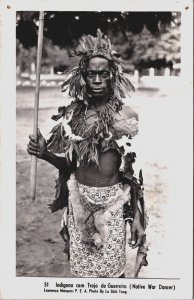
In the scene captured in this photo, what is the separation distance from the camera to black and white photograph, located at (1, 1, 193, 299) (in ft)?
8.95

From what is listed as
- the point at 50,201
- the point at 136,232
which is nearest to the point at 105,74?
the point at 50,201

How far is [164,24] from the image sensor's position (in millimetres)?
2736

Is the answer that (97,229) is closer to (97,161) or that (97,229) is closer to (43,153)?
(97,161)

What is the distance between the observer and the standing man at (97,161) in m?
2.72

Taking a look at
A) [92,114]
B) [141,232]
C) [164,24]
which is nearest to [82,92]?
[92,114]

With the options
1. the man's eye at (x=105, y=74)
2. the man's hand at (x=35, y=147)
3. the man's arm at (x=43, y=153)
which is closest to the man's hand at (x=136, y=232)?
the man's arm at (x=43, y=153)

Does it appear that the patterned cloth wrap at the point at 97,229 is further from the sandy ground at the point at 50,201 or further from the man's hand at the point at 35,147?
the man's hand at the point at 35,147

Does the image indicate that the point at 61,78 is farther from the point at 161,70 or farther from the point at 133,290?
the point at 133,290

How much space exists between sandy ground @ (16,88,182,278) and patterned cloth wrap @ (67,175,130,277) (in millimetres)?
72

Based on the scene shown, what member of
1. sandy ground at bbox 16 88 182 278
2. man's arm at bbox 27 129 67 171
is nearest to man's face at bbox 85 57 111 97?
sandy ground at bbox 16 88 182 278

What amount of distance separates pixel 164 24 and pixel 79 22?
41 centimetres

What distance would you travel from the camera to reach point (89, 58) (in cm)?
271

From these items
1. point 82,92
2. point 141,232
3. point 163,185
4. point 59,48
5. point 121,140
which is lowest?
point 141,232

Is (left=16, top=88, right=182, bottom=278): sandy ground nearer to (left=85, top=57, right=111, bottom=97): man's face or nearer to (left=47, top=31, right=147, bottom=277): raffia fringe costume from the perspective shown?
(left=47, top=31, right=147, bottom=277): raffia fringe costume
